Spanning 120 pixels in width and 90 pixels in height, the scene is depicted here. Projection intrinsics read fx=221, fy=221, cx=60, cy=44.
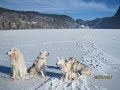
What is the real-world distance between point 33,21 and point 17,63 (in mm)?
27982

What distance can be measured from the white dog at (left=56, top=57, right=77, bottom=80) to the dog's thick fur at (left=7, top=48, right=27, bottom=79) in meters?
0.95

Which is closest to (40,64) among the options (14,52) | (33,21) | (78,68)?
(14,52)

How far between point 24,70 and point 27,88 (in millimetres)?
642

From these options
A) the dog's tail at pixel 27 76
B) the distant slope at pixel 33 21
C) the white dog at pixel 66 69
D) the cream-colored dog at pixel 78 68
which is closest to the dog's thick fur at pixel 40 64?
the dog's tail at pixel 27 76

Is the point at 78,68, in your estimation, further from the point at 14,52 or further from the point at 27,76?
the point at 14,52

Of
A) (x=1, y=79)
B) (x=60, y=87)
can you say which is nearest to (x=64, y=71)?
(x=60, y=87)

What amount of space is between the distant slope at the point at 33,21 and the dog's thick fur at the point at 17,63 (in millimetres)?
22777

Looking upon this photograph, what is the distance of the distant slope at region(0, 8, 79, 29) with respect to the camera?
95.0 ft

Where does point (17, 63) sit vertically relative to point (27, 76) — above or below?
above

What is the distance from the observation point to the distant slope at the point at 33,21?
28969 mm

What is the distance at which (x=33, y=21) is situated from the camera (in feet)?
108

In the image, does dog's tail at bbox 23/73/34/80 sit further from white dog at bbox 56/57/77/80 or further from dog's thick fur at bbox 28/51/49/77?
white dog at bbox 56/57/77/80

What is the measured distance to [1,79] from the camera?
5.75m

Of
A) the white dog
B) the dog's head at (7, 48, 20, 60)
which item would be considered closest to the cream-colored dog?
the white dog
